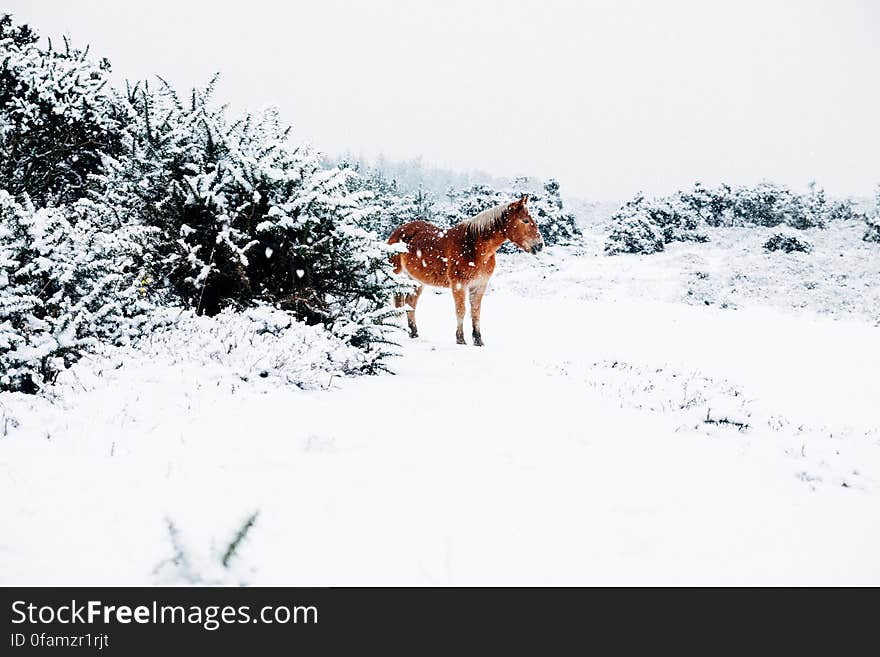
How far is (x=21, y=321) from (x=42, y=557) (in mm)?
2649

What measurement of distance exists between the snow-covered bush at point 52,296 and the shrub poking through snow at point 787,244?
2999 cm

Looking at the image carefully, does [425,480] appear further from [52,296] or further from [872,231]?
[872,231]

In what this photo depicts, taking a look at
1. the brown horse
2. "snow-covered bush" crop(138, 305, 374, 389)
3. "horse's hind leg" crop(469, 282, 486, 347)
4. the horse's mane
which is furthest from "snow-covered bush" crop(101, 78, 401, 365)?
the horse's mane

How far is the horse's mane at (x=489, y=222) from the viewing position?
338 inches

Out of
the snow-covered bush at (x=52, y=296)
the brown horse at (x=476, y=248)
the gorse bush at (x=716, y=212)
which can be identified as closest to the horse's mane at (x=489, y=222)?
the brown horse at (x=476, y=248)

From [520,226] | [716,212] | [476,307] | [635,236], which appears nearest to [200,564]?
[476,307]

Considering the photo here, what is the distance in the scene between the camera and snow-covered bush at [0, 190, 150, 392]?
3328mm

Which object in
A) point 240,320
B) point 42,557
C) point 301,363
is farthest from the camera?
point 240,320

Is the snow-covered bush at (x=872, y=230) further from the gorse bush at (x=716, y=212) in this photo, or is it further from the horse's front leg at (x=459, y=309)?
the horse's front leg at (x=459, y=309)

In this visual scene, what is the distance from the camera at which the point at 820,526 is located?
237 cm

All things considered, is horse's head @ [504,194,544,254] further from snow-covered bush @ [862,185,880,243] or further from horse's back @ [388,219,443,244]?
snow-covered bush @ [862,185,880,243]

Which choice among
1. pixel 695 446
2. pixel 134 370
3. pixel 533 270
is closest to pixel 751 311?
pixel 533 270

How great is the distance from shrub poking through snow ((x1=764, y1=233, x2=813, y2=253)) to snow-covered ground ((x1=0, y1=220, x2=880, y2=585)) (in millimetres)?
24297

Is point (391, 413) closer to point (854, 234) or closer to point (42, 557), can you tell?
point (42, 557)
